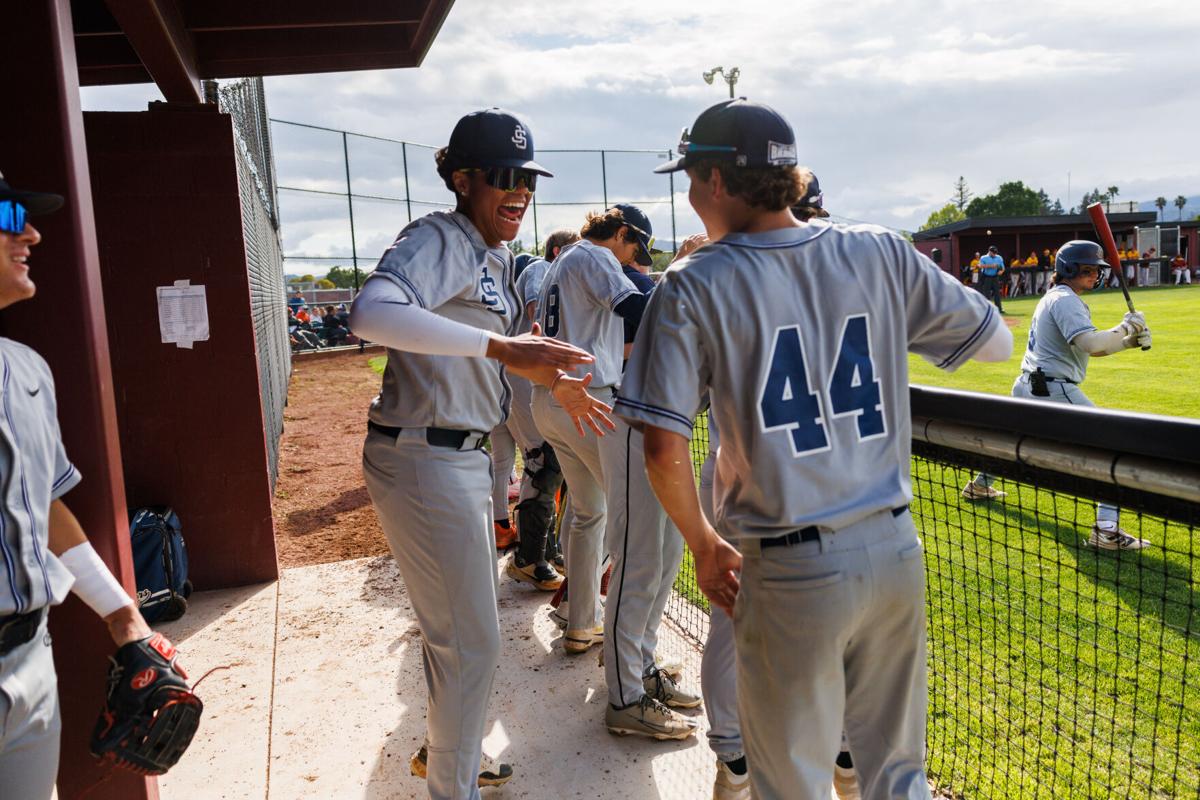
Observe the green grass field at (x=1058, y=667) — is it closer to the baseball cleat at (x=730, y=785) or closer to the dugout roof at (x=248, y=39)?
the baseball cleat at (x=730, y=785)

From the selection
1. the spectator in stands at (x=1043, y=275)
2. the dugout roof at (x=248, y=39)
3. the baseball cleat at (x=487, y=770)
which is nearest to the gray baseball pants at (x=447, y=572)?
the baseball cleat at (x=487, y=770)

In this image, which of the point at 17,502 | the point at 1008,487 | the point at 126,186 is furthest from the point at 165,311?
the point at 1008,487

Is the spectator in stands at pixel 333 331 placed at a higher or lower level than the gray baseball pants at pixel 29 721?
lower

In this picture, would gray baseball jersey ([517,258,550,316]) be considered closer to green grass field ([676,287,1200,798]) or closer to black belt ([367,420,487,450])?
green grass field ([676,287,1200,798])

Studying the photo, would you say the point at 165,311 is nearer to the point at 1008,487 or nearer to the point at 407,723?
the point at 407,723

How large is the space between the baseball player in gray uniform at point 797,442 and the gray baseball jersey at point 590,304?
1.57 meters

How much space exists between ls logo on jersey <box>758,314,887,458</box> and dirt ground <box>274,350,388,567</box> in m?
4.51

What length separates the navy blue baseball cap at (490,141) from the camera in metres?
2.58

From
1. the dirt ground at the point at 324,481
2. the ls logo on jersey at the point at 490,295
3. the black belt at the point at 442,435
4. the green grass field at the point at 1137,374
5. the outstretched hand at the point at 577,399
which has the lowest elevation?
the dirt ground at the point at 324,481

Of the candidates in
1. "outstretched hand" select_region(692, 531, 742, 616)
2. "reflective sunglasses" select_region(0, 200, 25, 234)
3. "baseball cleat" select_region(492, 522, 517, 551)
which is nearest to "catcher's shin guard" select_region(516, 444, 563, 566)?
"baseball cleat" select_region(492, 522, 517, 551)

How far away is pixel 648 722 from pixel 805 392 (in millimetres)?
1873

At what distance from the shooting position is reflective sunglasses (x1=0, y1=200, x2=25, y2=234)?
1754mm

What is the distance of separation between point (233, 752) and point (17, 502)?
6.73 ft

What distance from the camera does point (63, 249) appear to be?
2.33 meters
